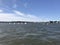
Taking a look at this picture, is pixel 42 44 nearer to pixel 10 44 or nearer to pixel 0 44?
pixel 10 44

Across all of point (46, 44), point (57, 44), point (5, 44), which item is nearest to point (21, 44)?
point (5, 44)

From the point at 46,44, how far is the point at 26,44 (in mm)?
4244

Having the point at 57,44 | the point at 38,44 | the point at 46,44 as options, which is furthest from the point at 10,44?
the point at 57,44

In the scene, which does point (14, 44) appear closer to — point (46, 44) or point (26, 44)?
point (26, 44)

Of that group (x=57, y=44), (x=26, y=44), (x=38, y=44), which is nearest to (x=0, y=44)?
(x=26, y=44)

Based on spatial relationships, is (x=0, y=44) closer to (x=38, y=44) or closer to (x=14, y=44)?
(x=14, y=44)

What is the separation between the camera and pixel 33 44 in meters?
26.4

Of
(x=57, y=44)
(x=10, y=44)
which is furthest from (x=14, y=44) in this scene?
(x=57, y=44)

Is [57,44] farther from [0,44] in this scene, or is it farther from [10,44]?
[0,44]

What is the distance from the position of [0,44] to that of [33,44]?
689 centimetres

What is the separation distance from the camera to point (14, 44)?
2623 cm

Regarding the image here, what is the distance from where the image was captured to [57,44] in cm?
2656

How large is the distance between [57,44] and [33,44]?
5.12 meters

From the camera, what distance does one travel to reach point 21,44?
86.5ft
